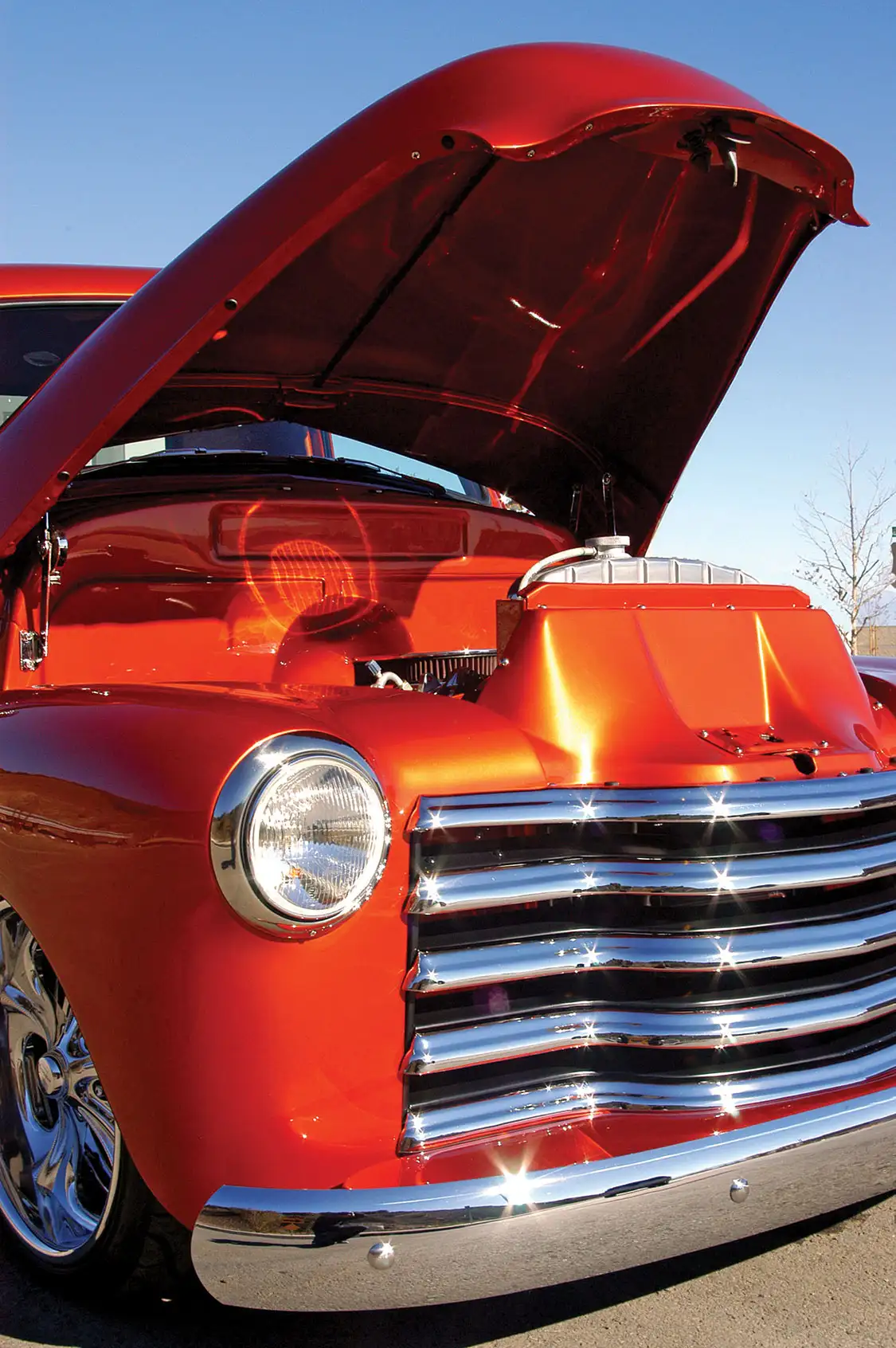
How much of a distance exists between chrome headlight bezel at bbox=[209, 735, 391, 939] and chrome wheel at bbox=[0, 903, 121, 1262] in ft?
1.64

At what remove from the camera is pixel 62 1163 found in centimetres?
208

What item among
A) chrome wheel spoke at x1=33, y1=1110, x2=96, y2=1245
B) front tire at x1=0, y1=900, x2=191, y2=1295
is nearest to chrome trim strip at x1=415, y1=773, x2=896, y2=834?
front tire at x1=0, y1=900, x2=191, y2=1295

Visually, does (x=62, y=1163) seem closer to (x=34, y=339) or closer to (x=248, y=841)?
(x=248, y=841)

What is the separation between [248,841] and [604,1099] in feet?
2.25

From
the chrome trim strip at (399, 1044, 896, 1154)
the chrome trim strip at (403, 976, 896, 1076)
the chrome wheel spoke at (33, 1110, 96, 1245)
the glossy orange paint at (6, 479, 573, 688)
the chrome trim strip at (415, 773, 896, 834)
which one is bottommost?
the chrome wheel spoke at (33, 1110, 96, 1245)

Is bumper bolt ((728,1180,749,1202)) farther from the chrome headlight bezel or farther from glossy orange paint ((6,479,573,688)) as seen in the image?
glossy orange paint ((6,479,573,688))

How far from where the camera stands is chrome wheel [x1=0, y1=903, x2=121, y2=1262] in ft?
6.49

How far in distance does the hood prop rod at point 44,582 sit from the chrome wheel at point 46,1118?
614 mm

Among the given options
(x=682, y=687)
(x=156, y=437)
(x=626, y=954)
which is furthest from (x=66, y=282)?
(x=626, y=954)

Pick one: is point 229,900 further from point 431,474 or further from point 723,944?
point 431,474

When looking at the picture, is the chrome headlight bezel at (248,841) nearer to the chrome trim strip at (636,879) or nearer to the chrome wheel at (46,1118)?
the chrome trim strip at (636,879)

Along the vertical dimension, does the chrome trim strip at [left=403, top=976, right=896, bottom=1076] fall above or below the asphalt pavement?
above

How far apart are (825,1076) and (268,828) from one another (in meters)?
0.98

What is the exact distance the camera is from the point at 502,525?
3443 millimetres
